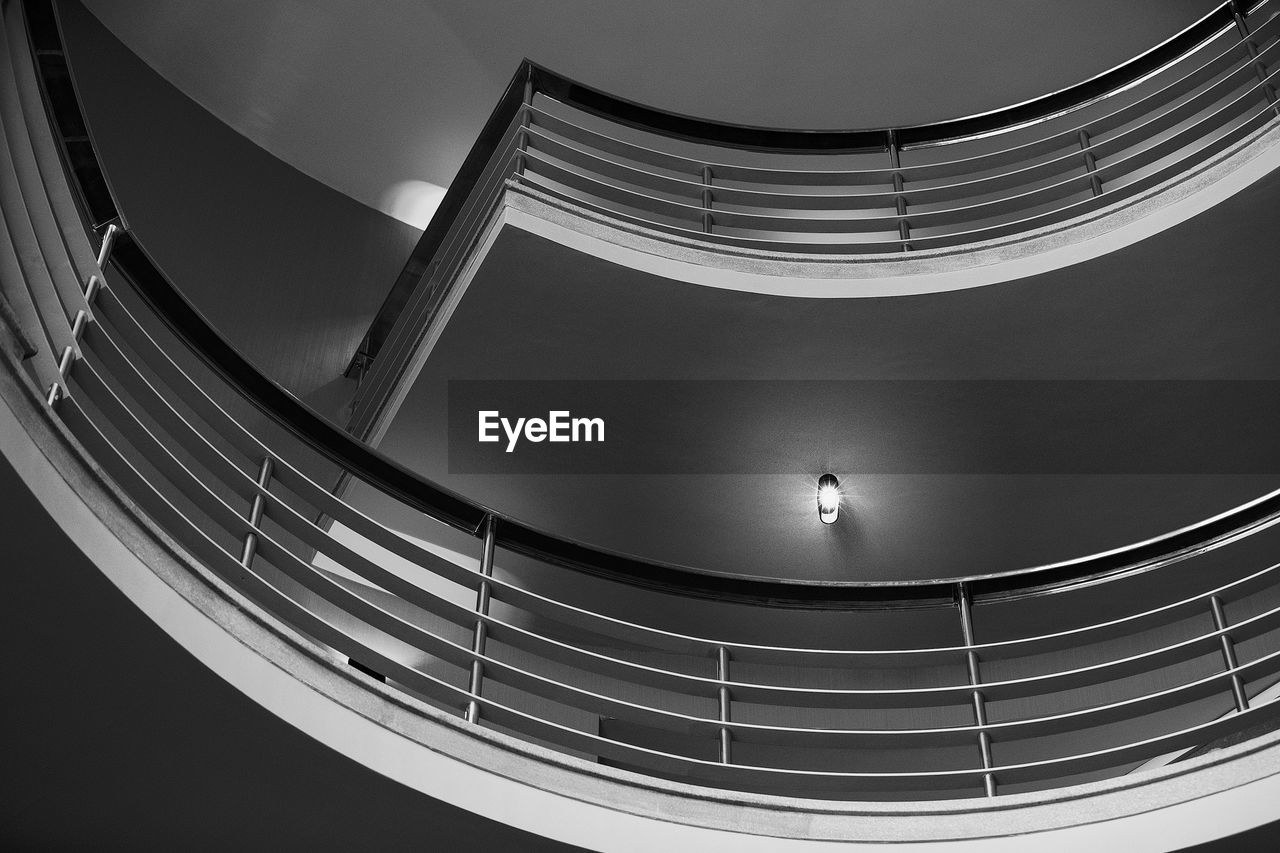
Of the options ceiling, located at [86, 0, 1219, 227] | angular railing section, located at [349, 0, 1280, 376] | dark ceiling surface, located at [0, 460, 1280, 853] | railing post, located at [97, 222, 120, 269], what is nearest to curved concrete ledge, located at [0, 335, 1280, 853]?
dark ceiling surface, located at [0, 460, 1280, 853]

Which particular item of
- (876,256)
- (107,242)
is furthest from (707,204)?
(107,242)

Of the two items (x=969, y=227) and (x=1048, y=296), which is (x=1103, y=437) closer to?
(x=1048, y=296)

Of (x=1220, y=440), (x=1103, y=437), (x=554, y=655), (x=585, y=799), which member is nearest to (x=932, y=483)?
(x=1103, y=437)

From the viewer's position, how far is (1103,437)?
7.50m

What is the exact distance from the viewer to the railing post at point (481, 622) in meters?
4.67

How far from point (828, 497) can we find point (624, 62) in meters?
4.59

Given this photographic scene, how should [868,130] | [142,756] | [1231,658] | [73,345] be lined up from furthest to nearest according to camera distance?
[868,130] → [1231,658] → [142,756] → [73,345]

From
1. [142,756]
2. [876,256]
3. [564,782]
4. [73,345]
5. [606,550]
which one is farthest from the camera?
[876,256]

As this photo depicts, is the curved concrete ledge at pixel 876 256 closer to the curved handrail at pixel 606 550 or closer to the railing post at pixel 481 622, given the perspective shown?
the curved handrail at pixel 606 550

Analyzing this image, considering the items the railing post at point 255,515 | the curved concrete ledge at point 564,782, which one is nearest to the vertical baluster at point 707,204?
the railing post at point 255,515

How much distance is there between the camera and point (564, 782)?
4.59m

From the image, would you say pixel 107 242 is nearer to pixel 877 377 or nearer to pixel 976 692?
pixel 976 692

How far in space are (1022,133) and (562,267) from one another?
4760 millimetres

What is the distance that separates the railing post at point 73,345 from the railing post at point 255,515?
80 cm
